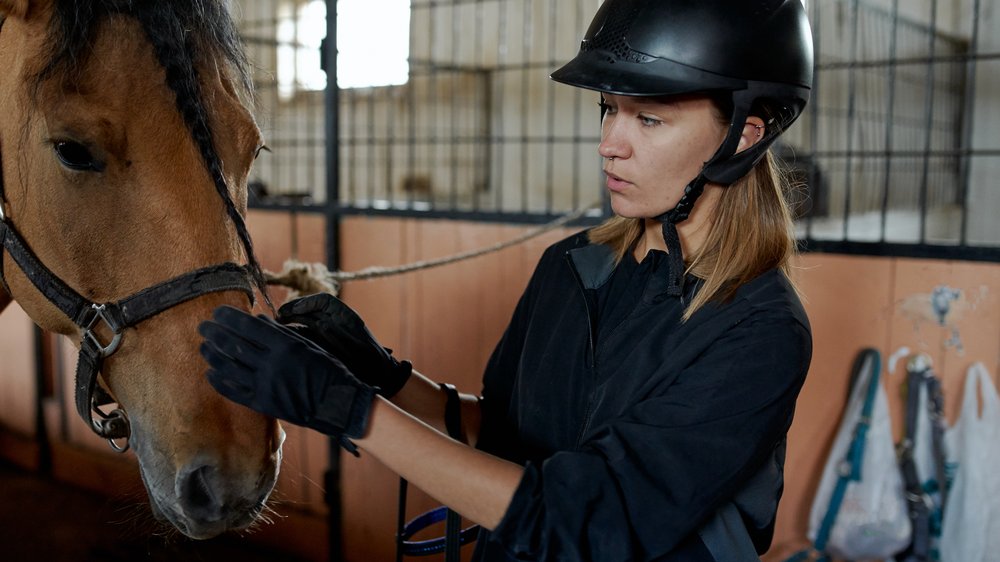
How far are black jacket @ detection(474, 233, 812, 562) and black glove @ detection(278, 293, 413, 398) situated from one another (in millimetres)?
222

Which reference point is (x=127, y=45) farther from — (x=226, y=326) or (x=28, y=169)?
(x=226, y=326)

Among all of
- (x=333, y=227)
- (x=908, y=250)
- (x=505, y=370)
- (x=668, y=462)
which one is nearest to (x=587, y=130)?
(x=333, y=227)

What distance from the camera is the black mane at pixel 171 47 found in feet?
3.30

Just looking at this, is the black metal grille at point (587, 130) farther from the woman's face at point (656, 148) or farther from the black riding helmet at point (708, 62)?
the woman's face at point (656, 148)

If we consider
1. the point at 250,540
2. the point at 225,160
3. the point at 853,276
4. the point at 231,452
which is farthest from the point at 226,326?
the point at 250,540

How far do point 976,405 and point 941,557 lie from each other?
1.35 ft

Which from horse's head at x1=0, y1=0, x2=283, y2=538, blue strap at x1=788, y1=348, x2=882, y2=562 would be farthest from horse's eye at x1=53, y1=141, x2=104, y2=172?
blue strap at x1=788, y1=348, x2=882, y2=562

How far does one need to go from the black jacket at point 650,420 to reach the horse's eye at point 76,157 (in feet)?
2.03

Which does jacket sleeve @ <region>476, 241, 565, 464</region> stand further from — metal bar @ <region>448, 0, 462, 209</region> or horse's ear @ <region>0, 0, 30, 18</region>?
metal bar @ <region>448, 0, 462, 209</region>

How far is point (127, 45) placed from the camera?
41.1 inches

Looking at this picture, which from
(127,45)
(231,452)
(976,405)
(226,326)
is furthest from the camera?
(976,405)

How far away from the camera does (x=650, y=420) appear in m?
0.88

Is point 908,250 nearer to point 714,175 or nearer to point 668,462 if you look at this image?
point 714,175

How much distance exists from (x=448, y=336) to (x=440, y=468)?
7.14 ft
